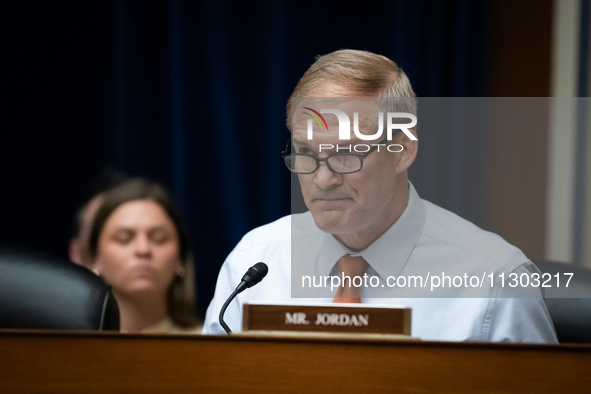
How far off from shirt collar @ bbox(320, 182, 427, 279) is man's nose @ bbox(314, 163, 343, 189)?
0.55 feet

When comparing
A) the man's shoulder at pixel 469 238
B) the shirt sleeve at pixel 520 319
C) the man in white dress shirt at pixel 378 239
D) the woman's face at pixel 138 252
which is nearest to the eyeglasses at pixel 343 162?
the man in white dress shirt at pixel 378 239

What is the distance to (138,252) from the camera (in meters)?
1.95

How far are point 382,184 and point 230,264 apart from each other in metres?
0.63

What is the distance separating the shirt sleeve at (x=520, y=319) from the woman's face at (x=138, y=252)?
1.19 m

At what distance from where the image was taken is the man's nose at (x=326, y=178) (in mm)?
1600

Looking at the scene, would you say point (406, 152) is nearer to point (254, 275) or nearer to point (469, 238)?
point (469, 238)

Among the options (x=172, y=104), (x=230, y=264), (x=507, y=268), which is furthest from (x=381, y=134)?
(x=172, y=104)

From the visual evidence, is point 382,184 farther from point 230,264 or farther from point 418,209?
point 230,264

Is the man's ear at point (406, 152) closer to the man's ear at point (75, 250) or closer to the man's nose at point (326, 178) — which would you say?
the man's nose at point (326, 178)

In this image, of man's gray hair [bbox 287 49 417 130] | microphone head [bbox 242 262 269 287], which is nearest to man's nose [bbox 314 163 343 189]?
man's gray hair [bbox 287 49 417 130]

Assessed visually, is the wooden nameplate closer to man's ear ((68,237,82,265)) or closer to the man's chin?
the man's chin

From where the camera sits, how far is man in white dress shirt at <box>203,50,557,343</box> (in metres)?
1.52

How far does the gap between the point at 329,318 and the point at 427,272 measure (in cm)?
74

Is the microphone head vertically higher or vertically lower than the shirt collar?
lower
